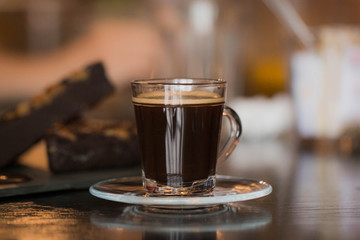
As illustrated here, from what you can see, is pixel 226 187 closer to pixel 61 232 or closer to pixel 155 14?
pixel 61 232

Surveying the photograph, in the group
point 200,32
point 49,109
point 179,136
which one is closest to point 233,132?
point 179,136

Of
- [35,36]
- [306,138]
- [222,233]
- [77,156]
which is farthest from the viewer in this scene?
[35,36]

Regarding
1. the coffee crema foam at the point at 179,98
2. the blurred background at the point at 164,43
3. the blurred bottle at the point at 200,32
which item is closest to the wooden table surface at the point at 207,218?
the coffee crema foam at the point at 179,98

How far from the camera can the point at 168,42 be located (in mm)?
1884

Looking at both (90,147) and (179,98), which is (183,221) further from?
(90,147)

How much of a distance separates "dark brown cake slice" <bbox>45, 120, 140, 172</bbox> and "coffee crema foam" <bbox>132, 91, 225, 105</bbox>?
34 centimetres

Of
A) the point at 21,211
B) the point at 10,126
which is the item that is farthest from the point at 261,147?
the point at 21,211

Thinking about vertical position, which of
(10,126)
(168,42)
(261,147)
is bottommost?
(261,147)

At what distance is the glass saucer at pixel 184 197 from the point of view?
647mm

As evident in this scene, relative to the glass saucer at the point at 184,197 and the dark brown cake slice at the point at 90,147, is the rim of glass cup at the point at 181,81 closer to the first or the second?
the glass saucer at the point at 184,197

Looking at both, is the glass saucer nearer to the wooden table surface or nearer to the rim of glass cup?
the wooden table surface

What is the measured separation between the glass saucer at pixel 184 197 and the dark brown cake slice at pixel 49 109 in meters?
0.34

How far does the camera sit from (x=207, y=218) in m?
0.66

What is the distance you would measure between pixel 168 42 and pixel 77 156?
913mm
